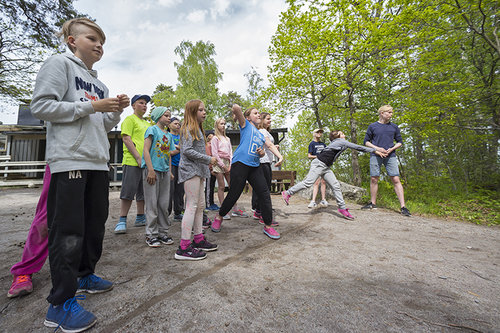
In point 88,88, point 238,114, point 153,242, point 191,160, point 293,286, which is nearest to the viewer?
point 88,88

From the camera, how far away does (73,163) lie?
1439mm

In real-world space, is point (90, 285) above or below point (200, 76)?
below

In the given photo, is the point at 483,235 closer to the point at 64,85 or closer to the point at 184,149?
the point at 184,149

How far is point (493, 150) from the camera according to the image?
836 centimetres

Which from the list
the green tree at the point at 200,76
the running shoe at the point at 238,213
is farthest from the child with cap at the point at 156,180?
the green tree at the point at 200,76

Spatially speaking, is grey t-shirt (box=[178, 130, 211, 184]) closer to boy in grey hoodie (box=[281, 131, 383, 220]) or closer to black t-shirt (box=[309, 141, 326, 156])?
boy in grey hoodie (box=[281, 131, 383, 220])

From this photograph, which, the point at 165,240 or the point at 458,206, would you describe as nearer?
the point at 165,240

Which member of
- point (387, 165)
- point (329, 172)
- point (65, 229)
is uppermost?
point (387, 165)

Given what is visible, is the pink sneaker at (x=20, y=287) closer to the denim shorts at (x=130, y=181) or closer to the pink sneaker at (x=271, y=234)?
the denim shorts at (x=130, y=181)

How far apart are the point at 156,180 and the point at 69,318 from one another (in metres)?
1.78

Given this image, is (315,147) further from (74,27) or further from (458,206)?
(74,27)

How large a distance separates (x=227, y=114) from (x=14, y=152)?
21140 millimetres

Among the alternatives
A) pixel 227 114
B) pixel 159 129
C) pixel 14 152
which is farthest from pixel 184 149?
pixel 227 114

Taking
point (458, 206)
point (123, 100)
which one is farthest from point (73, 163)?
point (458, 206)
